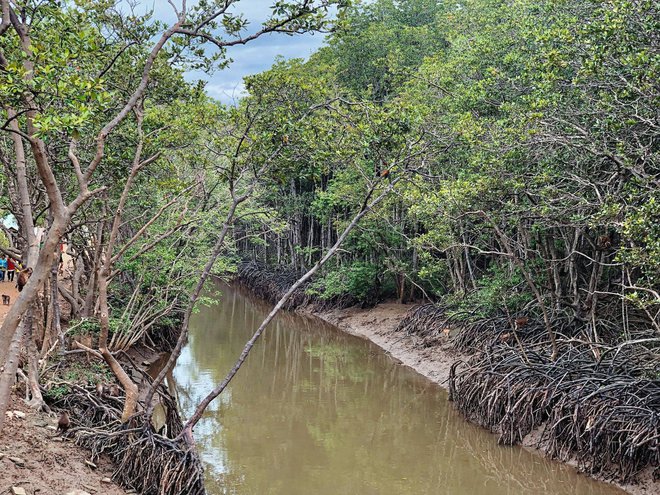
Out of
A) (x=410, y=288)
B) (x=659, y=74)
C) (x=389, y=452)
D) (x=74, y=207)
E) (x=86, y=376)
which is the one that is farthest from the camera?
(x=410, y=288)

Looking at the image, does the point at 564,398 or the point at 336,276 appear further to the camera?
the point at 336,276

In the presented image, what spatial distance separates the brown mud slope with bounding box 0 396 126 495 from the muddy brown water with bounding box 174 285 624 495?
210 centimetres

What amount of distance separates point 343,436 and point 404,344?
592 cm

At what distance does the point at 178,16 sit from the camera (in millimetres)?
6246

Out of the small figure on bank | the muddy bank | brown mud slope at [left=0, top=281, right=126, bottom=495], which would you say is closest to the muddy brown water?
the muddy bank

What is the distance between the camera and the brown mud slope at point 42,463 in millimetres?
5340

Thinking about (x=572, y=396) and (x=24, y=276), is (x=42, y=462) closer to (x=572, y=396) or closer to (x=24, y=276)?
(x=24, y=276)

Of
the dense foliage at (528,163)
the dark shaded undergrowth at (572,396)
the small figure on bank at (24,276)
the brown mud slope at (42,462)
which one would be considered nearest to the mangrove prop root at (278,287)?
the dense foliage at (528,163)

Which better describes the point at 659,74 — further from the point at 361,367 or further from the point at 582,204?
the point at 361,367

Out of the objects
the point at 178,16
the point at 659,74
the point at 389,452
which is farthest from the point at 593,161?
the point at 178,16

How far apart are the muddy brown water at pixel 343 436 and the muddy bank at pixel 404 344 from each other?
0.83 feet

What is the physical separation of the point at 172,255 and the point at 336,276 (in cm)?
925

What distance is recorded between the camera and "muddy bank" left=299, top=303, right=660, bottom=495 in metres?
8.86

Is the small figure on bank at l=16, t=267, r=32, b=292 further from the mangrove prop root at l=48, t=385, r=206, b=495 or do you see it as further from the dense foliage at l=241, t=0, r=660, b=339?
the dense foliage at l=241, t=0, r=660, b=339
